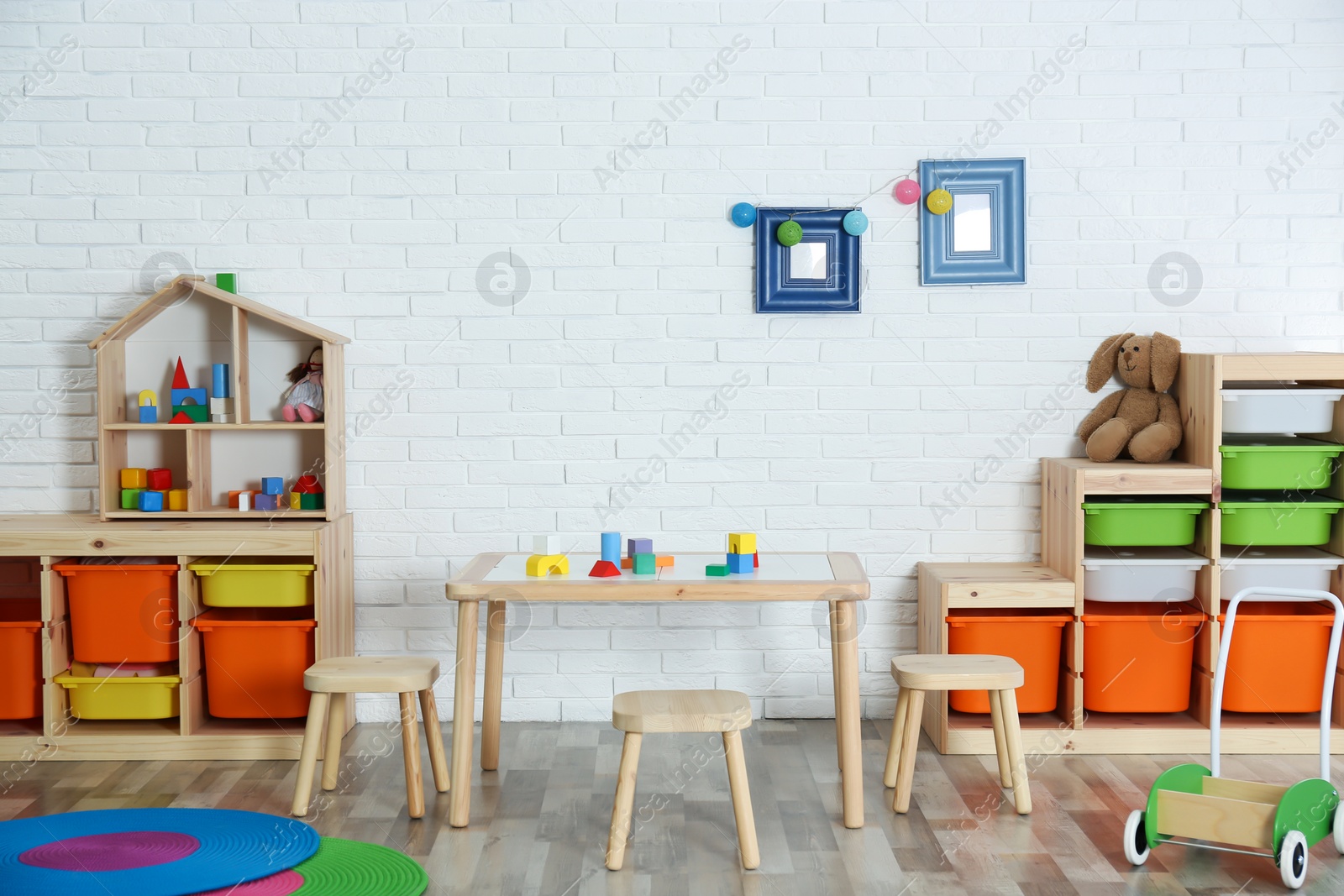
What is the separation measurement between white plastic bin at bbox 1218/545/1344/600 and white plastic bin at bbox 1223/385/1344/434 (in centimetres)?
39

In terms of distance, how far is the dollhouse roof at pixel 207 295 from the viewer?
347 centimetres

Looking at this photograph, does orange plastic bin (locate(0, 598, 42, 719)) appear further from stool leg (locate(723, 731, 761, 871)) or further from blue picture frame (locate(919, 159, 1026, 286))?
blue picture frame (locate(919, 159, 1026, 286))

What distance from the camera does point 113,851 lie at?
2.69m

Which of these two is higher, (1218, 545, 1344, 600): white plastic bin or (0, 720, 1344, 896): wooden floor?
(1218, 545, 1344, 600): white plastic bin

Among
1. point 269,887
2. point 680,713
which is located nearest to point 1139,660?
point 680,713

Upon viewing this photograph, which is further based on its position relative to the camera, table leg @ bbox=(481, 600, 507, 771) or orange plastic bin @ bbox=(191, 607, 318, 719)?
orange plastic bin @ bbox=(191, 607, 318, 719)

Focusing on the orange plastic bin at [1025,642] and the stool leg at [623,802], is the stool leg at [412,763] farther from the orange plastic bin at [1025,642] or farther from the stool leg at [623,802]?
the orange plastic bin at [1025,642]

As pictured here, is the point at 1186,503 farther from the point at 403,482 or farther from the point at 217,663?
the point at 217,663

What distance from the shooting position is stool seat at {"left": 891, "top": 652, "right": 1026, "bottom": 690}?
294cm

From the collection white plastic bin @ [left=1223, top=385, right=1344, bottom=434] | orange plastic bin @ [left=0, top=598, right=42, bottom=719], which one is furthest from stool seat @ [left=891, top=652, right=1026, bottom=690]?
orange plastic bin @ [left=0, top=598, right=42, bottom=719]

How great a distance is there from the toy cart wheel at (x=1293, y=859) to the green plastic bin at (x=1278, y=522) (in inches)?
46.4

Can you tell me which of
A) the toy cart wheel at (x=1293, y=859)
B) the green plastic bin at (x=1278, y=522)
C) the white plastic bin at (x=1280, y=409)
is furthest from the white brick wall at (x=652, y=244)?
the toy cart wheel at (x=1293, y=859)

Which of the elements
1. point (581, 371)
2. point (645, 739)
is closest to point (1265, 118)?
point (581, 371)

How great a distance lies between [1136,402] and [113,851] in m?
3.16
